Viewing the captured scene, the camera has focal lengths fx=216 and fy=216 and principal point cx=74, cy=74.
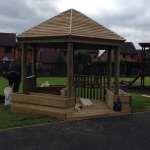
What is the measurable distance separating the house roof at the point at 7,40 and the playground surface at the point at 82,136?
4346cm

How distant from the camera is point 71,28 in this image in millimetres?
7680

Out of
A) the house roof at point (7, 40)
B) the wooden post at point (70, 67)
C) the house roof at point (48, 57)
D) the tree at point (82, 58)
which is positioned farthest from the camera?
the house roof at point (48, 57)

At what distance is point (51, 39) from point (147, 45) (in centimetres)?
1445

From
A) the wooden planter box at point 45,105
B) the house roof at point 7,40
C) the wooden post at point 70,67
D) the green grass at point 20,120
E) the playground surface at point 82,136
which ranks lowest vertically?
the playground surface at point 82,136

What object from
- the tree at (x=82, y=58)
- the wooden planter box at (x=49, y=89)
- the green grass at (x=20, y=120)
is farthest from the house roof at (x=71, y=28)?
the tree at (x=82, y=58)

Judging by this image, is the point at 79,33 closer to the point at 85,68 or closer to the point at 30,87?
the point at 30,87

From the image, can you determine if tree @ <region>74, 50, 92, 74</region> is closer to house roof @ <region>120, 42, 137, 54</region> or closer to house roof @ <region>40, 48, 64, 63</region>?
house roof @ <region>40, 48, 64, 63</region>

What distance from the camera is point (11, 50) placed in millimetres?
47906

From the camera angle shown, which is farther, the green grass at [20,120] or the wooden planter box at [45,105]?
the wooden planter box at [45,105]

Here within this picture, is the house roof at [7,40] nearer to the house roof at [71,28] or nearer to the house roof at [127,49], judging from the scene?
the house roof at [127,49]

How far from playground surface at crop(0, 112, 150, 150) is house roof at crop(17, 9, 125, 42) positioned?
2.95m

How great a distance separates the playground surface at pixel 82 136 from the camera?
4.89 m

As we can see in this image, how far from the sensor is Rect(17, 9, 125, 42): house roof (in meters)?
7.53

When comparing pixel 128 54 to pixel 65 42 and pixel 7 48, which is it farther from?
pixel 65 42
